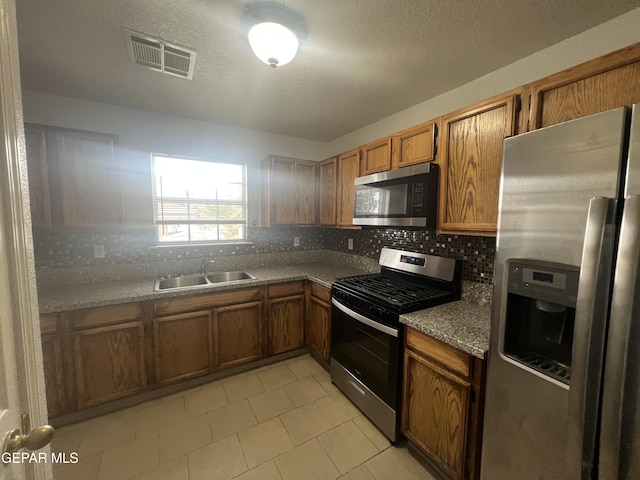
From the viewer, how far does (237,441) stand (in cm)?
173

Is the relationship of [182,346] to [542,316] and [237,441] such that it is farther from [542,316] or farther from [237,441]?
[542,316]

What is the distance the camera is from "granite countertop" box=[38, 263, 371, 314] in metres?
1.83

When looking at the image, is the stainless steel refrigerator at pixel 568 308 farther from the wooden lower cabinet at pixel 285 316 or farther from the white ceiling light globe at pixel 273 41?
the wooden lower cabinet at pixel 285 316

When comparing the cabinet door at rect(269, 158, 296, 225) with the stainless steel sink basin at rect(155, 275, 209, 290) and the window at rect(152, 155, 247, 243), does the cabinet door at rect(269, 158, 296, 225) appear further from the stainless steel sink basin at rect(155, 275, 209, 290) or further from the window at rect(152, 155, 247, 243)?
the stainless steel sink basin at rect(155, 275, 209, 290)

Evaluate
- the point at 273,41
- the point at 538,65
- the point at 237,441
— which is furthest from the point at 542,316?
the point at 237,441

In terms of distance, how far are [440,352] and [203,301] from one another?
192 centimetres

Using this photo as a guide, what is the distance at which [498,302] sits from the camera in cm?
109

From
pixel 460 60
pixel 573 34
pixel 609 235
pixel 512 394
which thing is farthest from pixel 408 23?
pixel 512 394

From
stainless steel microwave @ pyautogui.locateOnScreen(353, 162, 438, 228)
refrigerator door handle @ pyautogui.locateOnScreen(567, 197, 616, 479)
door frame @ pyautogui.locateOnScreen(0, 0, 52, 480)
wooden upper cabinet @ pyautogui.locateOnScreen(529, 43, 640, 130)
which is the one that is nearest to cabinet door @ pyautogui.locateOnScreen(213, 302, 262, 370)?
stainless steel microwave @ pyautogui.locateOnScreen(353, 162, 438, 228)

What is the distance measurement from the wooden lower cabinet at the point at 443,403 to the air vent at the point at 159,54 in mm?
2296

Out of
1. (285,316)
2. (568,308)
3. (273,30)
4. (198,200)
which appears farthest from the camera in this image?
(198,200)

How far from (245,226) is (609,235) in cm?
299

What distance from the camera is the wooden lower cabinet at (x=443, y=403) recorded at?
1273mm

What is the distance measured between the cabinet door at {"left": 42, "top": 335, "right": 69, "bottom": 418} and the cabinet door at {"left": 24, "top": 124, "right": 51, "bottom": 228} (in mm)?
907
